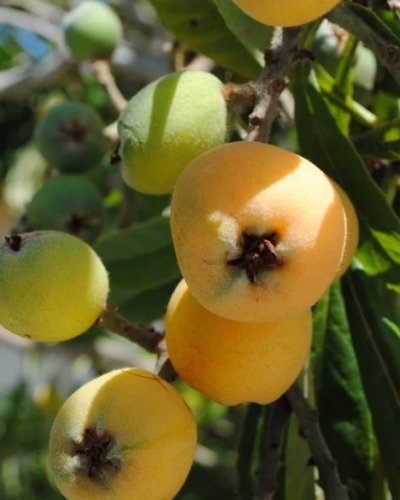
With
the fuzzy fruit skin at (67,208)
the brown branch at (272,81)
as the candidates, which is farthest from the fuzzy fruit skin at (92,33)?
the brown branch at (272,81)

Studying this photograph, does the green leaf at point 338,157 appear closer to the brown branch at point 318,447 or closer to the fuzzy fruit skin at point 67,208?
the brown branch at point 318,447

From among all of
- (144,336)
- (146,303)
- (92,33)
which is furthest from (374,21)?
(92,33)

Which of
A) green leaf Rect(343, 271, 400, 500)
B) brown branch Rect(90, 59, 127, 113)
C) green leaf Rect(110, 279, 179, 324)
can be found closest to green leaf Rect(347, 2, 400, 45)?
green leaf Rect(343, 271, 400, 500)

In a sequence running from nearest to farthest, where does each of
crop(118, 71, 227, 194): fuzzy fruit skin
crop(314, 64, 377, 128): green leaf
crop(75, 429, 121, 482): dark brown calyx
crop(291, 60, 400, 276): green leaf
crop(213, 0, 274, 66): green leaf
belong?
crop(75, 429, 121, 482): dark brown calyx < crop(118, 71, 227, 194): fuzzy fruit skin < crop(291, 60, 400, 276): green leaf < crop(213, 0, 274, 66): green leaf < crop(314, 64, 377, 128): green leaf

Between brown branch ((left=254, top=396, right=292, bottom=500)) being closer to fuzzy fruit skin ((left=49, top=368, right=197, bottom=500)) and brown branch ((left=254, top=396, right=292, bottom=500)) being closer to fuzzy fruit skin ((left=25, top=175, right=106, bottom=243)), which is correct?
fuzzy fruit skin ((left=49, top=368, right=197, bottom=500))

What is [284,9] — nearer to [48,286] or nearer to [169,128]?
[169,128]

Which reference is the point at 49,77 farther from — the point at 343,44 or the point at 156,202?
the point at 343,44
